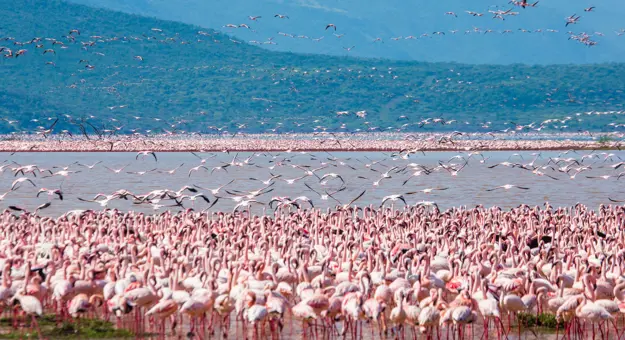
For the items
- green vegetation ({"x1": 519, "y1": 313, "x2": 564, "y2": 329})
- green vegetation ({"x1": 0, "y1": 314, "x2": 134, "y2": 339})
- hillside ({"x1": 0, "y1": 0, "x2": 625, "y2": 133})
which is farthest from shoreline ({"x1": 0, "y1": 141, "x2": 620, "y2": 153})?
hillside ({"x1": 0, "y1": 0, "x2": 625, "y2": 133})

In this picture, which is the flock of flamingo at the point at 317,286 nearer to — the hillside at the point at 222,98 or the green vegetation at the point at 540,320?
the green vegetation at the point at 540,320

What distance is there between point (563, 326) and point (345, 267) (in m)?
3.28

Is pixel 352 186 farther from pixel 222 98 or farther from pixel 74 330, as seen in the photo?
pixel 222 98

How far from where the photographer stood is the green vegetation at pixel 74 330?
13.5 metres

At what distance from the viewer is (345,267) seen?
50.9 ft

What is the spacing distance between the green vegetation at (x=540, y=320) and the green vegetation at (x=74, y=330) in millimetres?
5328

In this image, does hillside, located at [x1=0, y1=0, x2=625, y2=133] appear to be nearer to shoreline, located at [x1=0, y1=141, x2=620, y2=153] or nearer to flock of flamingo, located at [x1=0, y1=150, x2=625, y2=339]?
shoreline, located at [x1=0, y1=141, x2=620, y2=153]

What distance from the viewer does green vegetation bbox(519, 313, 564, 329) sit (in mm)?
14266

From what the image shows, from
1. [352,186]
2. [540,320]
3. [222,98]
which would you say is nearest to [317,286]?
[540,320]

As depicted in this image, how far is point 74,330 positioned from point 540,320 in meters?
6.32

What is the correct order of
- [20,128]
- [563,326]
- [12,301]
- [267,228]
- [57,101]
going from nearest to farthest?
[12,301]
[563,326]
[267,228]
[20,128]
[57,101]

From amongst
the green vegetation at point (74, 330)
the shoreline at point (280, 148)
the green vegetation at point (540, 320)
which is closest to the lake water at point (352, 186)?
the green vegetation at point (74, 330)

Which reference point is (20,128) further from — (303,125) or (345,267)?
(345,267)

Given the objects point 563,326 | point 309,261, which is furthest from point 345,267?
point 563,326
